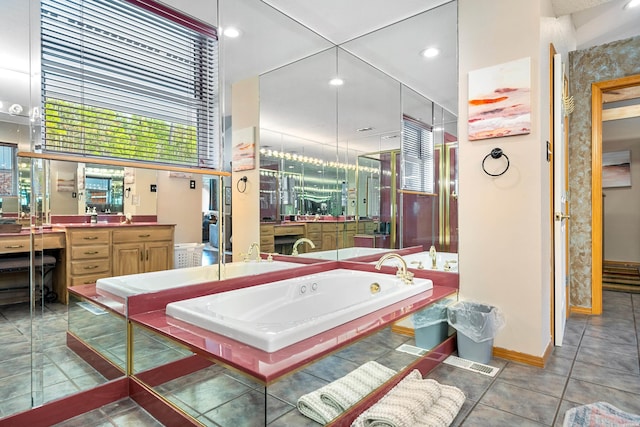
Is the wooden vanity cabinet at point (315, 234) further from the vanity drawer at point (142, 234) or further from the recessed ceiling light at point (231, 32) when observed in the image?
the recessed ceiling light at point (231, 32)

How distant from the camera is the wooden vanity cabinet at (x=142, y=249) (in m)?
1.93

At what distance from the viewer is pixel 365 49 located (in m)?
3.17

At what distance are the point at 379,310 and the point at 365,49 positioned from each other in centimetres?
235

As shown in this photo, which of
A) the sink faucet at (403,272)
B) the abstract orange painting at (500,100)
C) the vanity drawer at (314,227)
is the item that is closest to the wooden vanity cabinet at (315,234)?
the vanity drawer at (314,227)

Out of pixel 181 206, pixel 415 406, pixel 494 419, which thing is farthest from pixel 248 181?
pixel 494 419

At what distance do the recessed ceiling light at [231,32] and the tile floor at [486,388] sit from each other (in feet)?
6.88

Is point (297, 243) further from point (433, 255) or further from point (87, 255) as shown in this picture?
point (87, 255)

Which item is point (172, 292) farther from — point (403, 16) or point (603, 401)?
point (403, 16)

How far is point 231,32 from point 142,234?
4.90ft

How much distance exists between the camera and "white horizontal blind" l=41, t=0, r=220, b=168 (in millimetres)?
1739

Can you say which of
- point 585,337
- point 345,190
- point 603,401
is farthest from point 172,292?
point 585,337

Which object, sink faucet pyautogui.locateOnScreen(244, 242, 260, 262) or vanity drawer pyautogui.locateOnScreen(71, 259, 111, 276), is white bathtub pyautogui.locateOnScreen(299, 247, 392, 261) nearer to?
sink faucet pyautogui.locateOnScreen(244, 242, 260, 262)

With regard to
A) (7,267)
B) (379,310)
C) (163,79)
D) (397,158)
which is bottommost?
(379,310)

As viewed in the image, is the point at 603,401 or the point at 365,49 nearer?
the point at 603,401
